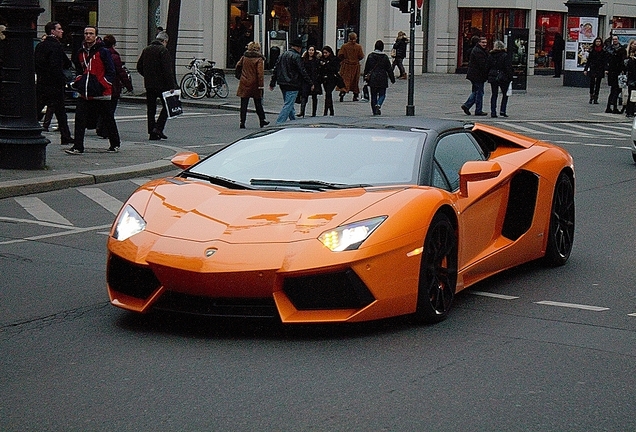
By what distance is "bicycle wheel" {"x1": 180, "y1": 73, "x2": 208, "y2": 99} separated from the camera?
31547mm

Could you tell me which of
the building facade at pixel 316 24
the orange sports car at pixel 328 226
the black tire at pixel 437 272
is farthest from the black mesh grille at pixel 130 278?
the building facade at pixel 316 24

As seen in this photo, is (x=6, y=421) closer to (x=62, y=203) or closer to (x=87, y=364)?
(x=87, y=364)

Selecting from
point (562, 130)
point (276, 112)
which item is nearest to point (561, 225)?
point (562, 130)

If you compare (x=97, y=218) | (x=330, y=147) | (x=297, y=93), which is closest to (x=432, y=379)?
(x=330, y=147)

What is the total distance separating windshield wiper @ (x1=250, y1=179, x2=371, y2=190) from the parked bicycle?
2484 cm

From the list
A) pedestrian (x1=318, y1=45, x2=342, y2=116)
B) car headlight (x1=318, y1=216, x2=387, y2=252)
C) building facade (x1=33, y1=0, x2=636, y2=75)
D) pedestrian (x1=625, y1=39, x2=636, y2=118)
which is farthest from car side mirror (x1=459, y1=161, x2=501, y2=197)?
building facade (x1=33, y1=0, x2=636, y2=75)

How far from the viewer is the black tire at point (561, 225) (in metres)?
8.55

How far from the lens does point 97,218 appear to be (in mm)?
11320

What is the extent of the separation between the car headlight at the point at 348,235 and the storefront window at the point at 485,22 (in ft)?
155

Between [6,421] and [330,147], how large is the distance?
10.5 feet

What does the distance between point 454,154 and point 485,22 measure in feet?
153

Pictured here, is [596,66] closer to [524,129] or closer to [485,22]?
[524,129]

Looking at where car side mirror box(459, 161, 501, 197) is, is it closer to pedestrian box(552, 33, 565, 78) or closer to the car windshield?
the car windshield

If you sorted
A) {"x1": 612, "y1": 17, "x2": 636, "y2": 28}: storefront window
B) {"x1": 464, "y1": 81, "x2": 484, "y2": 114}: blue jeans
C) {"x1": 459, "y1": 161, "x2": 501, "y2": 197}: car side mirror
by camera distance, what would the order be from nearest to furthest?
{"x1": 459, "y1": 161, "x2": 501, "y2": 197}: car side mirror
{"x1": 464, "y1": 81, "x2": 484, "y2": 114}: blue jeans
{"x1": 612, "y1": 17, "x2": 636, "y2": 28}: storefront window
